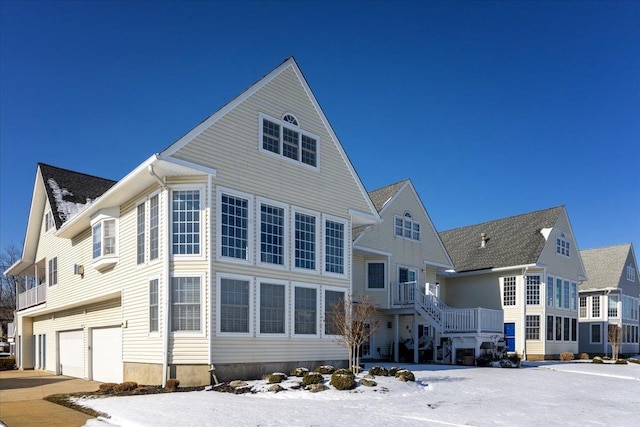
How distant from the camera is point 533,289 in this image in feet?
112

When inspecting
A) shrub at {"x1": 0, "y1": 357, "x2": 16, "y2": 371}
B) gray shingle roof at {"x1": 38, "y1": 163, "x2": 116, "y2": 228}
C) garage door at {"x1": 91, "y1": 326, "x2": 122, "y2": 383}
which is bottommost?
shrub at {"x1": 0, "y1": 357, "x2": 16, "y2": 371}

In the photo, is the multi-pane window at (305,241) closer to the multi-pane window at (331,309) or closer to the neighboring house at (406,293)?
the multi-pane window at (331,309)

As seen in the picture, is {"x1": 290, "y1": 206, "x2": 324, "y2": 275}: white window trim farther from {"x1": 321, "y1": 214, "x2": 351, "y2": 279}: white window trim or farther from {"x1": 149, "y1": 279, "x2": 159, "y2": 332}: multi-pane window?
{"x1": 149, "y1": 279, "x2": 159, "y2": 332}: multi-pane window

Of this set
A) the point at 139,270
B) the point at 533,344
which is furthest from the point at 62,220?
the point at 533,344

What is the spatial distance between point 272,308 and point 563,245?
25.0m

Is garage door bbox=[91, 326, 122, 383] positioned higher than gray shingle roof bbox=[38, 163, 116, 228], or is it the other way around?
gray shingle roof bbox=[38, 163, 116, 228]

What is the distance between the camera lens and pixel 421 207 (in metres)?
31.3

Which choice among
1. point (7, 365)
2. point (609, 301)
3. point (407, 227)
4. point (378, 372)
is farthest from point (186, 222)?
point (609, 301)

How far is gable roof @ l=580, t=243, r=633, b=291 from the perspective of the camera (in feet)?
143

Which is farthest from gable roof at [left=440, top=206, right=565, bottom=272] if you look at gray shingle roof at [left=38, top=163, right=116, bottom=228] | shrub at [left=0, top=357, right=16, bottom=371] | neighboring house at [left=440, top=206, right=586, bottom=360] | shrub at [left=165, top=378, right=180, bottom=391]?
shrub at [left=0, top=357, right=16, bottom=371]

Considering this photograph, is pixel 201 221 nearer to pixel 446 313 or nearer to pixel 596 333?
pixel 446 313

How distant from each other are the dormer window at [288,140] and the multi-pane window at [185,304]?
506 centimetres

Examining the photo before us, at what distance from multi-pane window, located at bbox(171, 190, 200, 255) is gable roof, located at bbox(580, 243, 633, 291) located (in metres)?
35.9

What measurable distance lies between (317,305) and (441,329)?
9545mm
